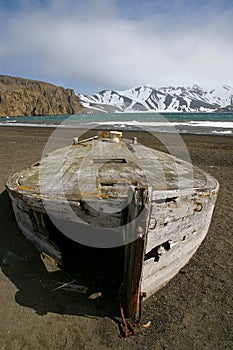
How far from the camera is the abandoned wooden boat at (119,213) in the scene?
3.01m

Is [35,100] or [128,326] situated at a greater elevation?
[128,326]

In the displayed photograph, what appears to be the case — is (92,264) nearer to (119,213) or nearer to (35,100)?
(119,213)

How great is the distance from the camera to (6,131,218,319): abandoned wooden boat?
3.01 m

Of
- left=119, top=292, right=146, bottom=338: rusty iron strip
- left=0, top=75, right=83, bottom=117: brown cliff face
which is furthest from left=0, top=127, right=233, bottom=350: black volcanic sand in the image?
left=0, top=75, right=83, bottom=117: brown cliff face

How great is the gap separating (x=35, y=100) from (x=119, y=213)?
116 metres

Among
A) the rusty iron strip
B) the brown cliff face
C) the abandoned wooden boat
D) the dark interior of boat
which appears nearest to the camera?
the abandoned wooden boat

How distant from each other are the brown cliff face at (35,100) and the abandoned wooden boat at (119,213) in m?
97.5

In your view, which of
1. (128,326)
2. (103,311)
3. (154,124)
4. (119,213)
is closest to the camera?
(119,213)

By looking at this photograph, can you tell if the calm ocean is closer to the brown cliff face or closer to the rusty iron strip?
the rusty iron strip

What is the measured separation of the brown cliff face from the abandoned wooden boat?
97.5 metres

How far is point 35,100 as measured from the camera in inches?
4259

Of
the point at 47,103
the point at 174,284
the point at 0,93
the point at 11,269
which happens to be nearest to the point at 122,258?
the point at 174,284

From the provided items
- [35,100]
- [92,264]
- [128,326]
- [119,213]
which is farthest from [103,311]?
[35,100]

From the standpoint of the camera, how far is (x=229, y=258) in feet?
15.4
